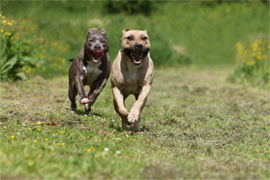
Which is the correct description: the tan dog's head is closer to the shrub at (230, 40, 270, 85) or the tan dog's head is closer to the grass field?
the grass field

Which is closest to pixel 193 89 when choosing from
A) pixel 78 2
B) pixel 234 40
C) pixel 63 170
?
pixel 63 170

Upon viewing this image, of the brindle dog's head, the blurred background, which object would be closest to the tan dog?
the brindle dog's head

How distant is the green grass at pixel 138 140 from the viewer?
14.8 feet

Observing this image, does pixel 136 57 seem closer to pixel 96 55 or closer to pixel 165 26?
pixel 96 55

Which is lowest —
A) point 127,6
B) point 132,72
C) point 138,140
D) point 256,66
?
point 256,66

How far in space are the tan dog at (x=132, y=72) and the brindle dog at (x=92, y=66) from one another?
3.16 ft

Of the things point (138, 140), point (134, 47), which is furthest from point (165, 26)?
point (138, 140)

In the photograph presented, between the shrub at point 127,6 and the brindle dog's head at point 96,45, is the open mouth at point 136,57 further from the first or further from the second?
the shrub at point 127,6

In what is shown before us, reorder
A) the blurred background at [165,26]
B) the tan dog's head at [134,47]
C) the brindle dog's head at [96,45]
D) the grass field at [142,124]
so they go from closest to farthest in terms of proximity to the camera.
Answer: the grass field at [142,124] < the tan dog's head at [134,47] < the brindle dog's head at [96,45] < the blurred background at [165,26]

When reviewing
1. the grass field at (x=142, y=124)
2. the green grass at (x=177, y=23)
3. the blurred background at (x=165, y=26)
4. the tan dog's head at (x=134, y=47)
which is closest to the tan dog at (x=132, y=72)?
the tan dog's head at (x=134, y=47)

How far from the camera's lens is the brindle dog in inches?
308

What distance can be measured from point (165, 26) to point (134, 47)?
908 inches

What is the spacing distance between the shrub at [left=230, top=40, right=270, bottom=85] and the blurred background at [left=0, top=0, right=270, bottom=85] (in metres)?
0.08

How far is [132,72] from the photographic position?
6.90 meters
